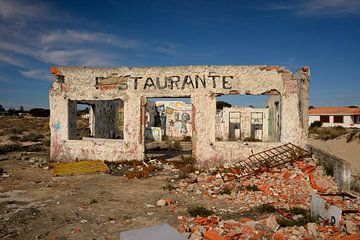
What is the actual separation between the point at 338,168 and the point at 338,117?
157ft

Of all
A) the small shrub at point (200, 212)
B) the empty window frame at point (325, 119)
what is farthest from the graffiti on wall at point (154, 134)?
the empty window frame at point (325, 119)

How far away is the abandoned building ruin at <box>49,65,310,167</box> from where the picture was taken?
402 inches

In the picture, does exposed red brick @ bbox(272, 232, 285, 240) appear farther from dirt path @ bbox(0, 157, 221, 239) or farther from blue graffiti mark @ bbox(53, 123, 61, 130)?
blue graffiti mark @ bbox(53, 123, 61, 130)

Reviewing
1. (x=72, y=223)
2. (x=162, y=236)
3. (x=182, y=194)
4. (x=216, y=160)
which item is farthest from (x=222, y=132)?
(x=162, y=236)

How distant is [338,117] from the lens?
1946 inches

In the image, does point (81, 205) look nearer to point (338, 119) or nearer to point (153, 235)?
point (153, 235)

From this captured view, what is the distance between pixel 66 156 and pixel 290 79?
932 centimetres

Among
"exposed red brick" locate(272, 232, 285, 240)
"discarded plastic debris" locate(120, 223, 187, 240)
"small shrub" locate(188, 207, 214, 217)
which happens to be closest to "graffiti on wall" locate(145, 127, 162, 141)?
"small shrub" locate(188, 207, 214, 217)

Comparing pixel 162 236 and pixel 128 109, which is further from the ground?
pixel 128 109

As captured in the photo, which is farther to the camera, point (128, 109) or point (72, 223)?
point (128, 109)

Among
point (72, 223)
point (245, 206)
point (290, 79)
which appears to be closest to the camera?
point (72, 223)

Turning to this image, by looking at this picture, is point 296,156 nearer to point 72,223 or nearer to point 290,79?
point 290,79

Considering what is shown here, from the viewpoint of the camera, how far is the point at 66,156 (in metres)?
12.0

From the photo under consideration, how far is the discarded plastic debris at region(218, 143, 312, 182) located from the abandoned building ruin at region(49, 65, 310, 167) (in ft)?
0.71
